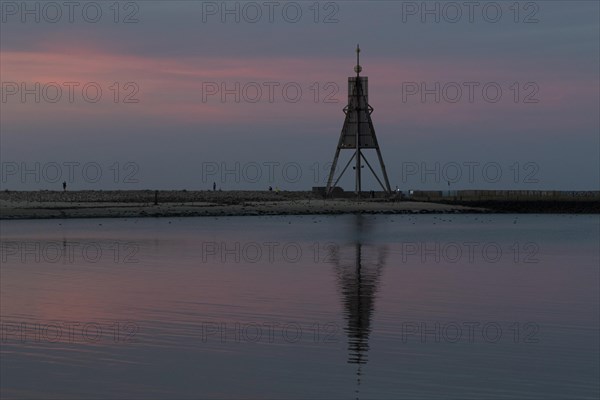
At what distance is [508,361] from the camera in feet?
57.1

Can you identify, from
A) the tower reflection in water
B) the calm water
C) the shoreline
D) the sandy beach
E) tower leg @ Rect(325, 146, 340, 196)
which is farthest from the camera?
tower leg @ Rect(325, 146, 340, 196)

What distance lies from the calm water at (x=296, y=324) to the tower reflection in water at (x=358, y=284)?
0.08 meters

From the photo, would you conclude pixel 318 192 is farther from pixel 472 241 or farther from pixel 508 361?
pixel 508 361

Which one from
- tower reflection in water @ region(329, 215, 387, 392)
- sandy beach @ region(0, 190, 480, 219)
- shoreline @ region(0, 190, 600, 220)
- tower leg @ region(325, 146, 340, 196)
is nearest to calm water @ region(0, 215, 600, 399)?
tower reflection in water @ region(329, 215, 387, 392)

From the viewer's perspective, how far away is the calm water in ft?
51.0

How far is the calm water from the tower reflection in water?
0.08 metres

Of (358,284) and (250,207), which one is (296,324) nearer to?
(358,284)

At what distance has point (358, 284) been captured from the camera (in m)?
31.1

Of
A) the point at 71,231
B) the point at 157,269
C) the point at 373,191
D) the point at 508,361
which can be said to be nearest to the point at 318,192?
the point at 373,191

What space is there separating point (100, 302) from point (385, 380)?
1183cm

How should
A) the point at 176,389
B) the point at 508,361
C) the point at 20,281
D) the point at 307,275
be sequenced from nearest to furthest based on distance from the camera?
the point at 176,389, the point at 508,361, the point at 20,281, the point at 307,275

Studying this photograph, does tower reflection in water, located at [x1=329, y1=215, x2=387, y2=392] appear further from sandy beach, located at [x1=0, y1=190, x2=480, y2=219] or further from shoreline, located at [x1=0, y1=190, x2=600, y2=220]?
shoreline, located at [x1=0, y1=190, x2=600, y2=220]

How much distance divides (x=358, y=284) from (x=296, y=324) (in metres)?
9.41

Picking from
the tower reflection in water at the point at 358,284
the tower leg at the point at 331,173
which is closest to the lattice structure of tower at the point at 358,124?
the tower leg at the point at 331,173
